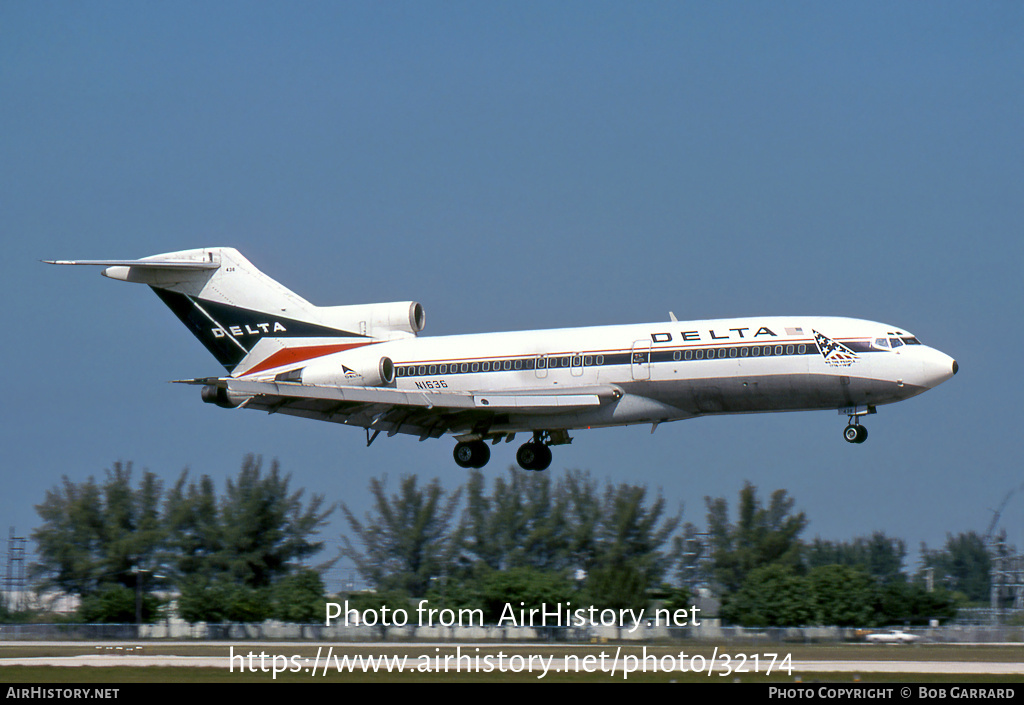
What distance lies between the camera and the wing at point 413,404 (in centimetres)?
3681

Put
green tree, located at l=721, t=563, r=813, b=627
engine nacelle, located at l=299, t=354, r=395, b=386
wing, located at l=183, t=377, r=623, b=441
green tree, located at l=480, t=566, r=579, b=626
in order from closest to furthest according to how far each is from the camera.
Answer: wing, located at l=183, t=377, r=623, b=441 < engine nacelle, located at l=299, t=354, r=395, b=386 < green tree, located at l=480, t=566, r=579, b=626 < green tree, located at l=721, t=563, r=813, b=627

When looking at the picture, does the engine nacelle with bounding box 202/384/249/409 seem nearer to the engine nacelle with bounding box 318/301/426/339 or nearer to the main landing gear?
the engine nacelle with bounding box 318/301/426/339

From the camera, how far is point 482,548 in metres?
66.4

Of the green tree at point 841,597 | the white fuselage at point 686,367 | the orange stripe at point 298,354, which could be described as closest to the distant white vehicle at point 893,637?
the green tree at point 841,597

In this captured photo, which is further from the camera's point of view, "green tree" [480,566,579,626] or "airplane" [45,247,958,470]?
"green tree" [480,566,579,626]

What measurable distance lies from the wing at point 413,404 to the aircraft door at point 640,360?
77 cm

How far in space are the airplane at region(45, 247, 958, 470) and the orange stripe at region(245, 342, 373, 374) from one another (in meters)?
0.04

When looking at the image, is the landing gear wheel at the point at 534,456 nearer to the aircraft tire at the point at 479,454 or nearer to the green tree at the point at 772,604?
the aircraft tire at the point at 479,454

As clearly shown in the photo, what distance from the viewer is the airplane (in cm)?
3384

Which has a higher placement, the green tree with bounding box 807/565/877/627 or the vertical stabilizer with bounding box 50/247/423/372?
the vertical stabilizer with bounding box 50/247/423/372

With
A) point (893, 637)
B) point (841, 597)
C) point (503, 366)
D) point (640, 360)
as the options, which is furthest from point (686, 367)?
point (841, 597)

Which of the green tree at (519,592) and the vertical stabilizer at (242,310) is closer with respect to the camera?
the vertical stabilizer at (242,310)

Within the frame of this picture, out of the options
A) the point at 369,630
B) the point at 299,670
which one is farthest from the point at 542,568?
the point at 299,670

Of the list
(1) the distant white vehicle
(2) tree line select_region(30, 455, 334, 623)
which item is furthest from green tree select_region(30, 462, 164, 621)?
(1) the distant white vehicle
